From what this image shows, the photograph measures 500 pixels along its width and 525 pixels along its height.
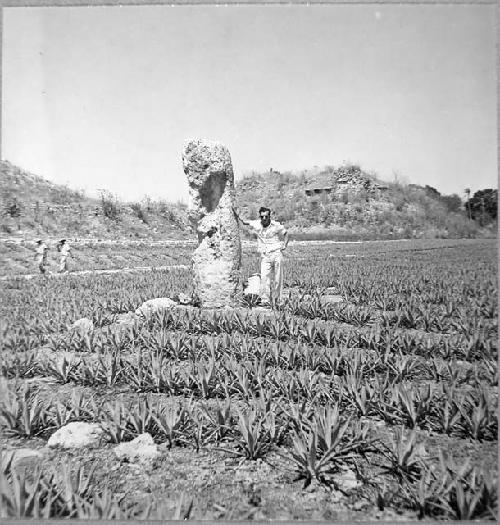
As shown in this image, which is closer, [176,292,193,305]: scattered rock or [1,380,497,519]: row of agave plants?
[1,380,497,519]: row of agave plants

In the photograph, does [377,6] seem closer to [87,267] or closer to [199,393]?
[199,393]

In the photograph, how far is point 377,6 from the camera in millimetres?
3318

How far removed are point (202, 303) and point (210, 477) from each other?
430 centimetres

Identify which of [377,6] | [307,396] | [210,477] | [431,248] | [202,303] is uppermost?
[377,6]

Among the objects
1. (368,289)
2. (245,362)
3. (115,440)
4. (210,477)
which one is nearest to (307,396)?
(245,362)

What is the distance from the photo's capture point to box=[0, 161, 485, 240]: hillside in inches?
614

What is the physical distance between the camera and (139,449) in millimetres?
2609

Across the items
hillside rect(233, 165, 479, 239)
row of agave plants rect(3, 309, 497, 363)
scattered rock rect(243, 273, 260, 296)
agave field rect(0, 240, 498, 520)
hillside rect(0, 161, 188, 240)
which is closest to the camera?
agave field rect(0, 240, 498, 520)

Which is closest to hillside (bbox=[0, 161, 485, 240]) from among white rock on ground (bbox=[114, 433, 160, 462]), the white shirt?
the white shirt

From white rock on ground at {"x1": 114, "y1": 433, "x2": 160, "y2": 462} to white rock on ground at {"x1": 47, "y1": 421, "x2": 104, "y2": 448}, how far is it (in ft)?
0.89

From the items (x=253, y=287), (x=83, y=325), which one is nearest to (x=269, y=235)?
(x=253, y=287)

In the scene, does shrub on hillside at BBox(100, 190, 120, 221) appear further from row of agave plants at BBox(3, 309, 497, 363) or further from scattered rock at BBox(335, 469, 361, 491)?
scattered rock at BBox(335, 469, 361, 491)

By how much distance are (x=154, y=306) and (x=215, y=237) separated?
150 cm

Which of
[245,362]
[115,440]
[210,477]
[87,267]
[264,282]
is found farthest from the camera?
[87,267]
